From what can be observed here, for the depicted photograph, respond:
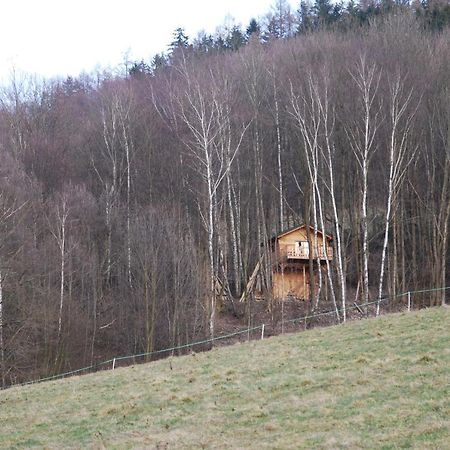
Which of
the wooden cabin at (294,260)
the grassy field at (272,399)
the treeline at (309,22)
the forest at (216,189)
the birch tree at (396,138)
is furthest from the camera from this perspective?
the treeline at (309,22)

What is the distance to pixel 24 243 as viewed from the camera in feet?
125

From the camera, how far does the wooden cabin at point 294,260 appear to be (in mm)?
46031

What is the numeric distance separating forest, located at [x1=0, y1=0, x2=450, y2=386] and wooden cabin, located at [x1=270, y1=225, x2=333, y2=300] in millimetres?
1325

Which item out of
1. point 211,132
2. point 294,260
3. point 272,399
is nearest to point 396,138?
point 211,132

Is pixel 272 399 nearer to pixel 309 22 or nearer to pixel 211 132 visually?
pixel 211 132

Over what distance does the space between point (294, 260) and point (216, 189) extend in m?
7.78

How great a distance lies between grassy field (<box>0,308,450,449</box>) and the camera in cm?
1130

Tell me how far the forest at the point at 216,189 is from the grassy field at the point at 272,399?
13699 mm

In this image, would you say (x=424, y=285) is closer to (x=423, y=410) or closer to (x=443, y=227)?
(x=443, y=227)

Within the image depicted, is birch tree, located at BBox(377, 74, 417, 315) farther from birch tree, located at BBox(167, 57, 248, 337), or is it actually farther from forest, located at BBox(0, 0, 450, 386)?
birch tree, located at BBox(167, 57, 248, 337)

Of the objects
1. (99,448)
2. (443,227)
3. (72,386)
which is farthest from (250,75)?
(99,448)

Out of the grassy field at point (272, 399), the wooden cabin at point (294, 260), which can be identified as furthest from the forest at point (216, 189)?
the grassy field at point (272, 399)

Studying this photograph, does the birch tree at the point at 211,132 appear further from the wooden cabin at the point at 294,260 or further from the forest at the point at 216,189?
the wooden cabin at the point at 294,260

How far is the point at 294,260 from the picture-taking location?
158 feet
